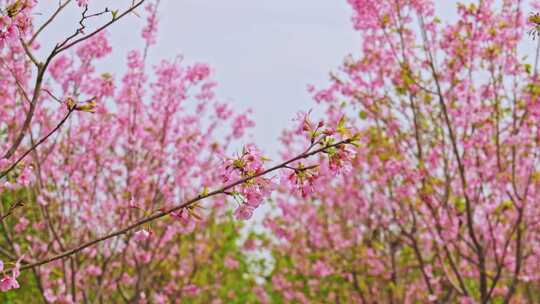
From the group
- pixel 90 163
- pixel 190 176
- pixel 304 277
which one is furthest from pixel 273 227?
pixel 90 163

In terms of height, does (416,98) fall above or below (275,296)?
below

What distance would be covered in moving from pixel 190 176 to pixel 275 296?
9.21 meters

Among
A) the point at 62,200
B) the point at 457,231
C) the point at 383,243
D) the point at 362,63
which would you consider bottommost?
the point at 457,231

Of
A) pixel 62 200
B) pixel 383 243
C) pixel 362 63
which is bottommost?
pixel 62 200

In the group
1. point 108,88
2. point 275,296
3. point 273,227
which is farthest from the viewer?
point 275,296

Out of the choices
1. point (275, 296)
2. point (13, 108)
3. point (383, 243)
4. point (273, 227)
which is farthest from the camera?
point (275, 296)

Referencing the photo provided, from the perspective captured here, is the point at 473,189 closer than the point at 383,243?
Yes

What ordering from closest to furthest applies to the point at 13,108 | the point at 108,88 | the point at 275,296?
the point at 108,88 < the point at 13,108 < the point at 275,296

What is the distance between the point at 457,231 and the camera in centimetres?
847

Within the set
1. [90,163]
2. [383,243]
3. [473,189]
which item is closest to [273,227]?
[383,243]

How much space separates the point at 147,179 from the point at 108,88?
1.55m

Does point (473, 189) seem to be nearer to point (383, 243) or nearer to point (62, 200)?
point (383, 243)

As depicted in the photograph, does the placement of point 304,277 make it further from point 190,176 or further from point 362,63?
point 362,63

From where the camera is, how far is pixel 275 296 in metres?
18.9
